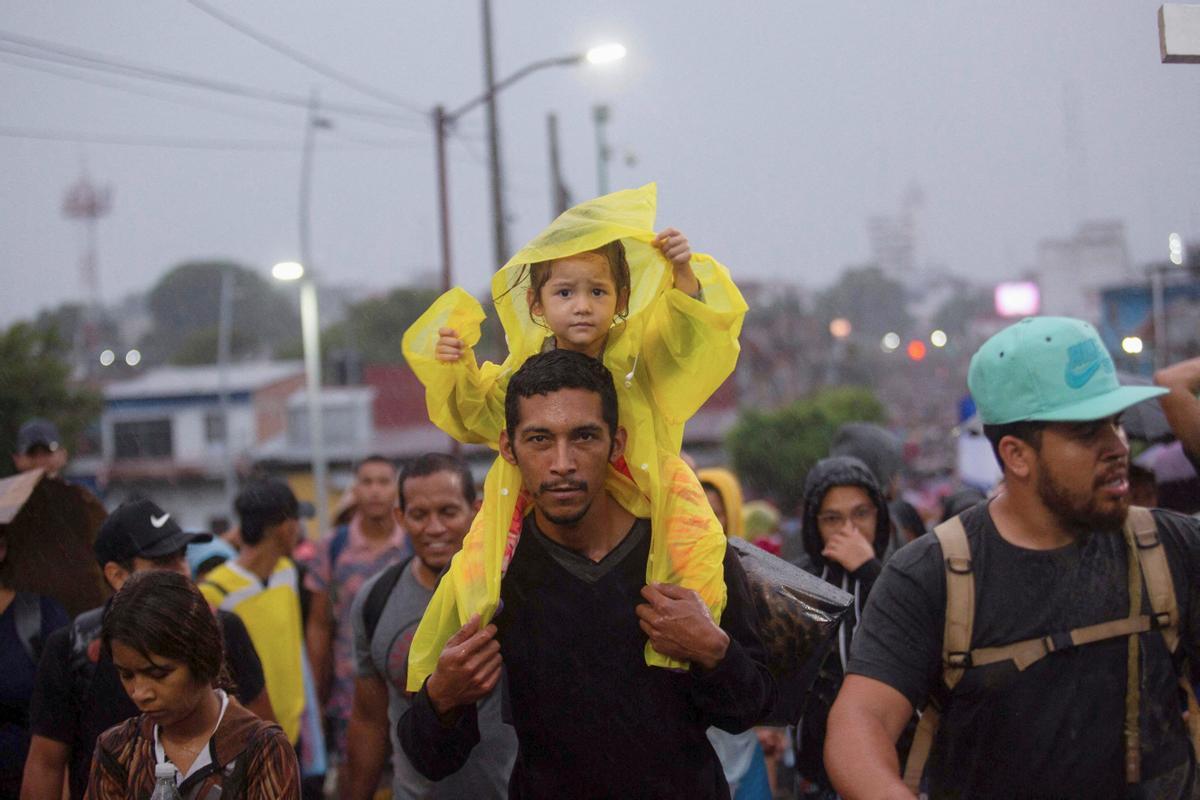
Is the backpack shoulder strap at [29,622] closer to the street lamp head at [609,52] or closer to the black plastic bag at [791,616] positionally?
the black plastic bag at [791,616]

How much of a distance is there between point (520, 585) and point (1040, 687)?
1239 millimetres

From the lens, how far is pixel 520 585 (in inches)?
132

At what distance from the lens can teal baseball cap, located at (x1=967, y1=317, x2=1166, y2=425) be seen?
3.02 meters

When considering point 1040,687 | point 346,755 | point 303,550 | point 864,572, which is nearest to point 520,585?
point 1040,687

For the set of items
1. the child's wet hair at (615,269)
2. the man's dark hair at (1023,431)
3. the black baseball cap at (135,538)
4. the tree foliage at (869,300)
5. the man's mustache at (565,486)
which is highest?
the tree foliage at (869,300)

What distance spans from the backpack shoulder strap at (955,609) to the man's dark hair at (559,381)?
33.0 inches

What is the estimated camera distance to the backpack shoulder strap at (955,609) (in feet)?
9.94

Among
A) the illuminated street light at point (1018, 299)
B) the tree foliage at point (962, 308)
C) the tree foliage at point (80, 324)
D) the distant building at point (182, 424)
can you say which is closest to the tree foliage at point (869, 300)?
the tree foliage at point (962, 308)

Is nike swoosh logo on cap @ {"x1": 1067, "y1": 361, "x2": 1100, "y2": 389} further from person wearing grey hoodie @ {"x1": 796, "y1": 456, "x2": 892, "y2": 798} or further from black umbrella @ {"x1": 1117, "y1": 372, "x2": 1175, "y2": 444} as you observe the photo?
black umbrella @ {"x1": 1117, "y1": 372, "x2": 1175, "y2": 444}

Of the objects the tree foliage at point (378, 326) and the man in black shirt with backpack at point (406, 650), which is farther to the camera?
the tree foliage at point (378, 326)

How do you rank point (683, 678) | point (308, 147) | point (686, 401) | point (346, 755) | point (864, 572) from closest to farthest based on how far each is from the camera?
point (683, 678) < point (686, 401) < point (864, 572) < point (346, 755) < point (308, 147)

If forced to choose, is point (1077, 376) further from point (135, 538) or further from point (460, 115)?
point (460, 115)

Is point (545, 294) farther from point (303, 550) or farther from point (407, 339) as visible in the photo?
point (303, 550)

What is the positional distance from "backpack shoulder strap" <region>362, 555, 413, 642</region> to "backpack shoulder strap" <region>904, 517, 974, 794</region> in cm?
248
